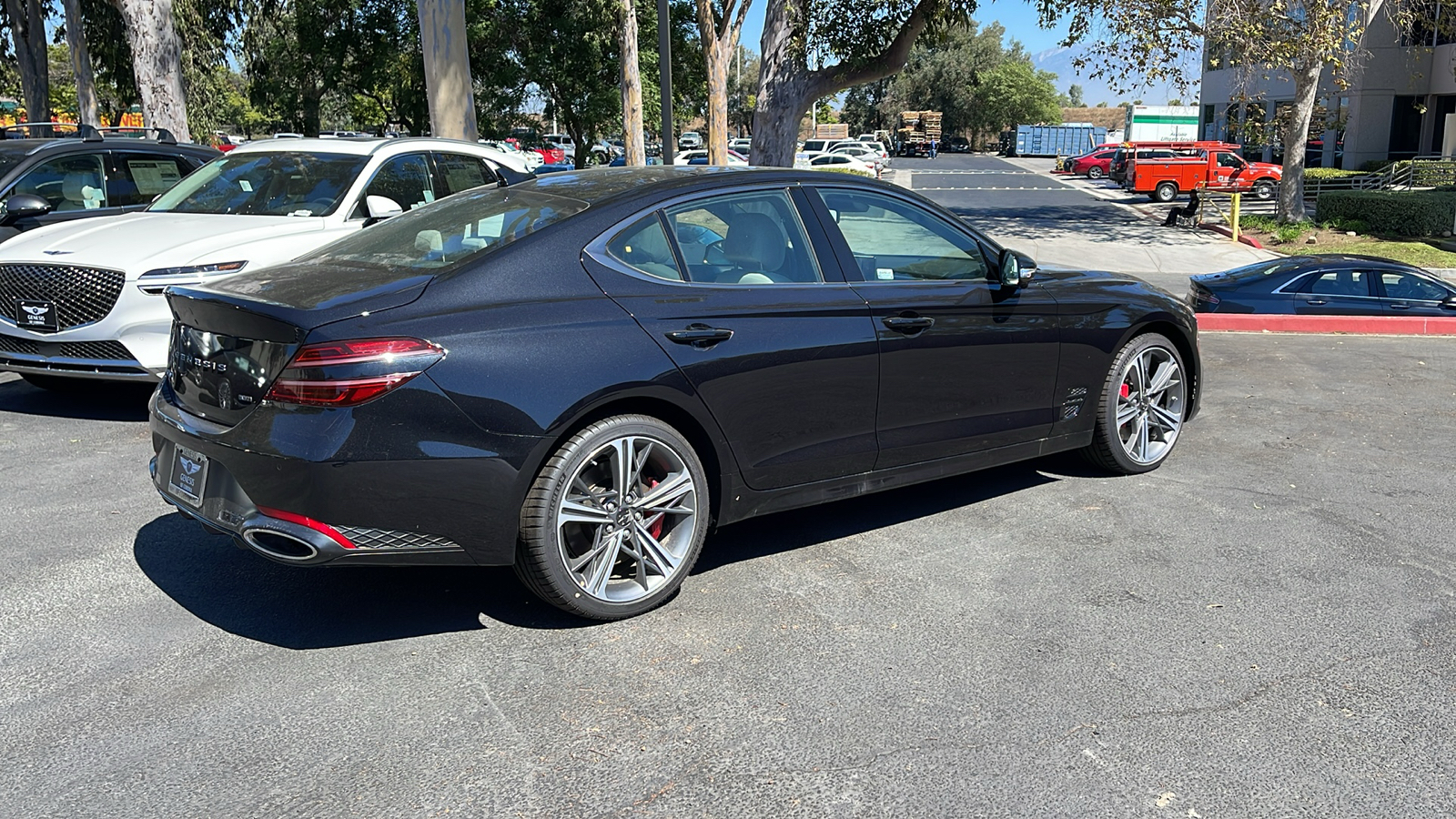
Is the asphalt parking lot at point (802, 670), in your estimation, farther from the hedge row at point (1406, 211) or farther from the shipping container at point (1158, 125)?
the shipping container at point (1158, 125)

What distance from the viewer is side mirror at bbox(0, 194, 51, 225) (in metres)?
8.62

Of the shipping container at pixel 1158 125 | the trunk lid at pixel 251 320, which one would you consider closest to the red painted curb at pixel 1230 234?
the trunk lid at pixel 251 320

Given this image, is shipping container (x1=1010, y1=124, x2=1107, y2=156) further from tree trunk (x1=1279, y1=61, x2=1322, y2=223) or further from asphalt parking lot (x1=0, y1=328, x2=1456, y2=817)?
asphalt parking lot (x1=0, y1=328, x2=1456, y2=817)

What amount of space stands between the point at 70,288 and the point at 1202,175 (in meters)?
38.3

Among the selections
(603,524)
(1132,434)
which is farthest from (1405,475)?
(603,524)

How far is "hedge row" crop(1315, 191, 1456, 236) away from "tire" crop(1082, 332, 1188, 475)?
24010 millimetres

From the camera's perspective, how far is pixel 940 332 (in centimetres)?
503

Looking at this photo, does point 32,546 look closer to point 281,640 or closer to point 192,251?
point 281,640

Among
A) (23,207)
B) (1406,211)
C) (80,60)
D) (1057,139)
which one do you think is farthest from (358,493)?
(1057,139)

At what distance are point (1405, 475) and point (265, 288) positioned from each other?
18.9ft

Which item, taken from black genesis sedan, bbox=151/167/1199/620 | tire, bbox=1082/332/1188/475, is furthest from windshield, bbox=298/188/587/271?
tire, bbox=1082/332/1188/475

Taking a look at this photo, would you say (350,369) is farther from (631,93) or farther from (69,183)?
(631,93)

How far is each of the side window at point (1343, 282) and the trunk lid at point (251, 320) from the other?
419 inches

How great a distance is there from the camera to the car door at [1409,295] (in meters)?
12.0
